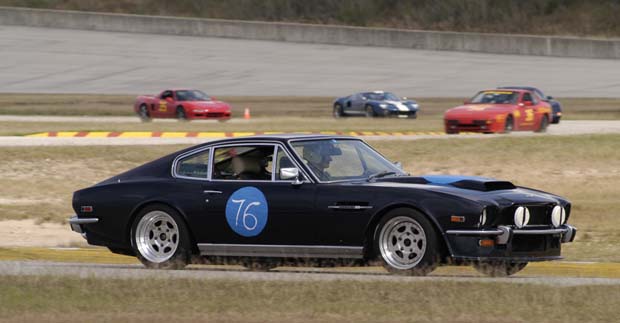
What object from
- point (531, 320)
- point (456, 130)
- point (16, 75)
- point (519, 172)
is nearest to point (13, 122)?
point (456, 130)

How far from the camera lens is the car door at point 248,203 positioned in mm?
10320

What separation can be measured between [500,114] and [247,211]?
19966mm

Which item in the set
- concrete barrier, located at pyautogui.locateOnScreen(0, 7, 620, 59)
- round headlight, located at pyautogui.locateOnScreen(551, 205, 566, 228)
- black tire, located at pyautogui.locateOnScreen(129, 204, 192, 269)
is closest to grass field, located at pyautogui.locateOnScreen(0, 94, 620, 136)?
concrete barrier, located at pyautogui.locateOnScreen(0, 7, 620, 59)

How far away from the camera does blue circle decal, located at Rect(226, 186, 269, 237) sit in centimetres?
1045

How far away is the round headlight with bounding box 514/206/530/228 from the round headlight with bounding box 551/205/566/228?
0.31 meters

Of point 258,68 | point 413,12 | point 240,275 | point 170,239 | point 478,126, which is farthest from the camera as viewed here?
point 413,12

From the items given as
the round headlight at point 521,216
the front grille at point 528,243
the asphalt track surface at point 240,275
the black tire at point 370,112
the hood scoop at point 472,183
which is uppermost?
the hood scoop at point 472,183

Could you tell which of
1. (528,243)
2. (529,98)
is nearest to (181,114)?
(529,98)

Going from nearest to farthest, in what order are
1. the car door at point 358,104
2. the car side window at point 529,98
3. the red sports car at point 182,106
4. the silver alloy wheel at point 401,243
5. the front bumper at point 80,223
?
1. the silver alloy wheel at point 401,243
2. the front bumper at point 80,223
3. the car side window at point 529,98
4. the red sports car at point 182,106
5. the car door at point 358,104

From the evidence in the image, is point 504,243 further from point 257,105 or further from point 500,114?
point 257,105

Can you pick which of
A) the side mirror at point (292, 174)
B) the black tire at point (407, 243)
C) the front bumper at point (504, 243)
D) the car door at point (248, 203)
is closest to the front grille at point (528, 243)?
the front bumper at point (504, 243)

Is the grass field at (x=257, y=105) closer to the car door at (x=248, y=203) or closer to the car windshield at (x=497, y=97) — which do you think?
the car windshield at (x=497, y=97)

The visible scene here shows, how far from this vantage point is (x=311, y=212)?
10258 mm

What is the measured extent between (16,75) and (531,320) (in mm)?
49400
